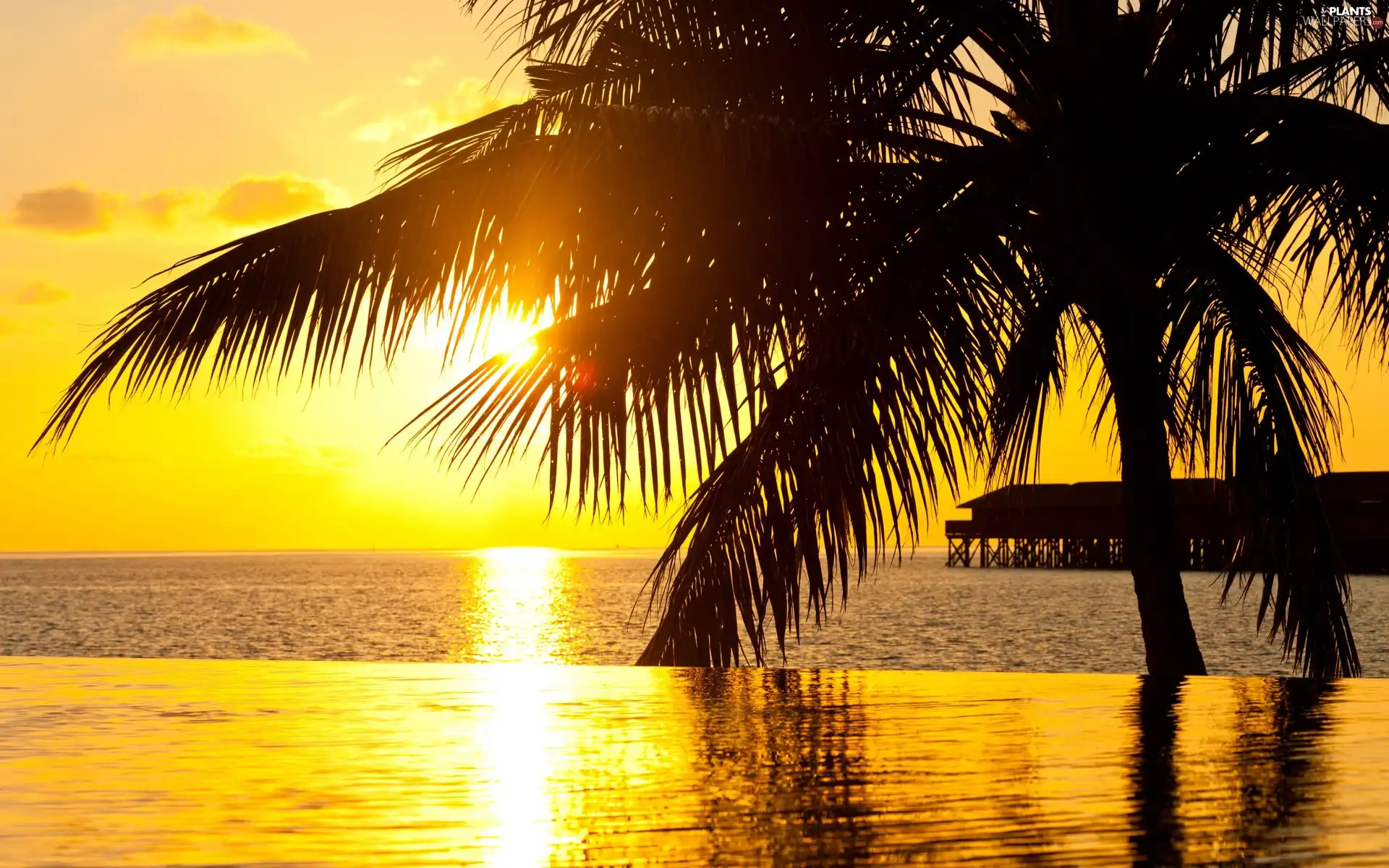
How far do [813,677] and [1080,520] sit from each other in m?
78.0

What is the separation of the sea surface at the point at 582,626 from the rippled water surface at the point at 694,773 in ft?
43.7

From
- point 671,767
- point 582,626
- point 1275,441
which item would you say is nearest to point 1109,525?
point 582,626

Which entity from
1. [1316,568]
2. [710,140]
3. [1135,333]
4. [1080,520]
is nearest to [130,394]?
[710,140]

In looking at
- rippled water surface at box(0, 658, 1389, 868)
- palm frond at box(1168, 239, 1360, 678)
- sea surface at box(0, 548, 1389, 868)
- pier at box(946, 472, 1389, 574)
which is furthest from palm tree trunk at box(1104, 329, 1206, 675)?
pier at box(946, 472, 1389, 574)

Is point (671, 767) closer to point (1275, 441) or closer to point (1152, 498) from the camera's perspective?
point (1152, 498)

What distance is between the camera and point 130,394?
4977mm

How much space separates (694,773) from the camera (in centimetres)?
174

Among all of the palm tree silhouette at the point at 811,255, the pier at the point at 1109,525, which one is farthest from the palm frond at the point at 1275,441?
the pier at the point at 1109,525

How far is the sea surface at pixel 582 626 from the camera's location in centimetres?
4253

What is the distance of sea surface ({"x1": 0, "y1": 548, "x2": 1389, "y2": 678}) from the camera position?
1674 inches

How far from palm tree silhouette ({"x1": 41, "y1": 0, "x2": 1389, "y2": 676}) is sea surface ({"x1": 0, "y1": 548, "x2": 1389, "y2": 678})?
985cm

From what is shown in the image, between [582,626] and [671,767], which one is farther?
[582,626]

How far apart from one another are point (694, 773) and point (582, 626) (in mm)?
64573

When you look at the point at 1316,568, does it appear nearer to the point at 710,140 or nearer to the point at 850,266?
the point at 850,266
